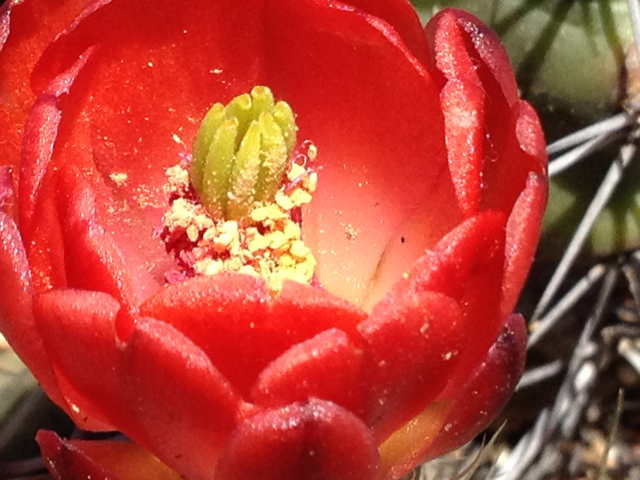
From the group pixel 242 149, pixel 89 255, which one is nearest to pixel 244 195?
pixel 242 149

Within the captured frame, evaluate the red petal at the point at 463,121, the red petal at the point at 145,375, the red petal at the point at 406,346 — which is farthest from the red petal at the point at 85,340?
the red petal at the point at 463,121

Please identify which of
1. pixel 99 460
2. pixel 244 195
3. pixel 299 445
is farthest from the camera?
pixel 244 195

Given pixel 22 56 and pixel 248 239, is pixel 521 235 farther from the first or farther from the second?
pixel 22 56

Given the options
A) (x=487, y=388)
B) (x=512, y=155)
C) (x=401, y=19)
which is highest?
(x=401, y=19)

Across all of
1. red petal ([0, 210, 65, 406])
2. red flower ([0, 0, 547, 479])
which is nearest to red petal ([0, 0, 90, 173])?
red flower ([0, 0, 547, 479])

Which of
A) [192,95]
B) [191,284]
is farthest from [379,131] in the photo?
[191,284]

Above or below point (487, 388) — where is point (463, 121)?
above

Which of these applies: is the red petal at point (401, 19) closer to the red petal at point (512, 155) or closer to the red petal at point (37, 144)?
the red petal at point (512, 155)
